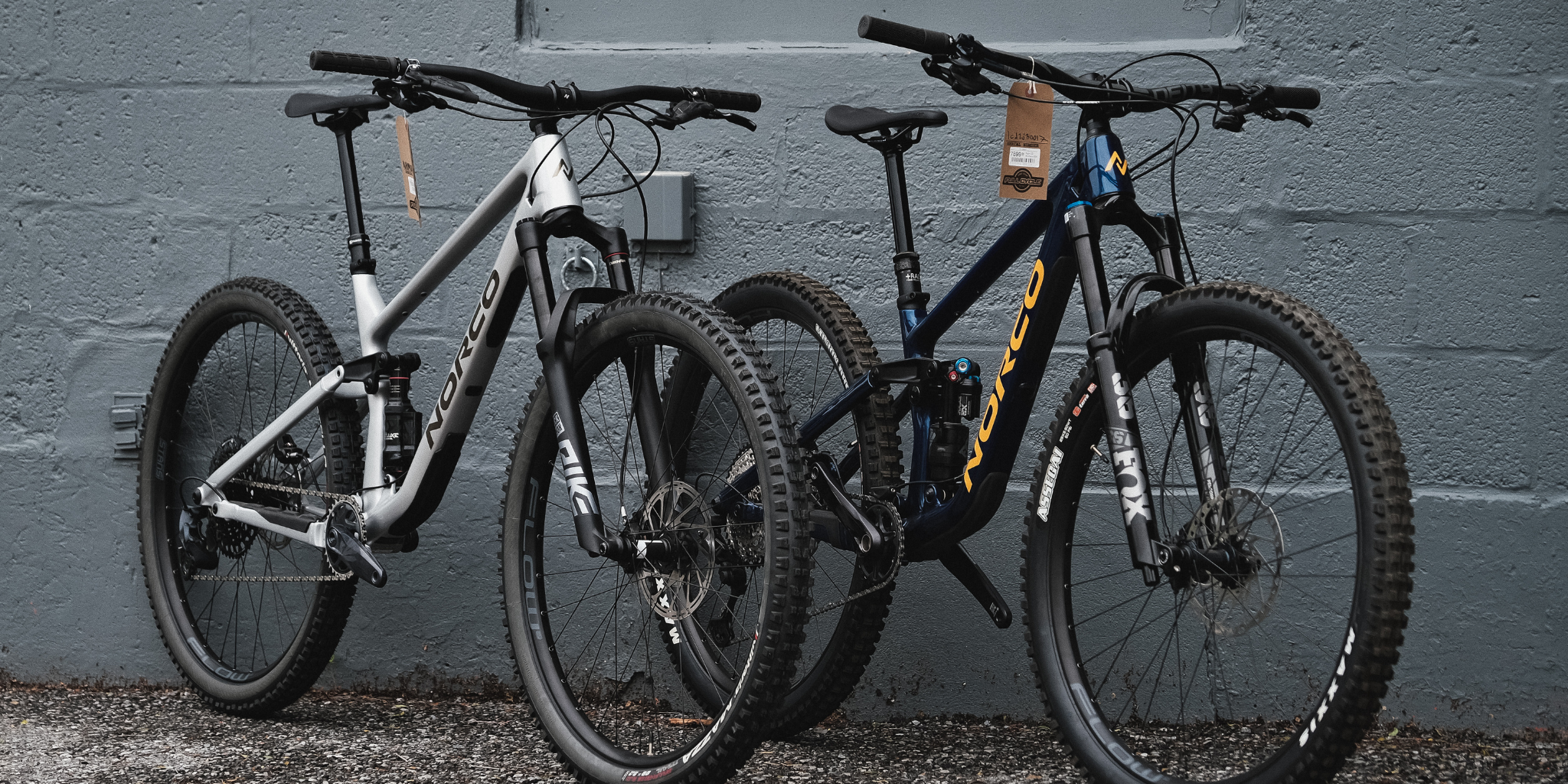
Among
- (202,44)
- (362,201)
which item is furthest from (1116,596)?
(202,44)

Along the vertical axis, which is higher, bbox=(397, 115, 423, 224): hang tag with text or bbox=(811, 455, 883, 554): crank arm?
bbox=(397, 115, 423, 224): hang tag with text

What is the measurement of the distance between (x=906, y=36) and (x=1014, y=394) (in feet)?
2.21

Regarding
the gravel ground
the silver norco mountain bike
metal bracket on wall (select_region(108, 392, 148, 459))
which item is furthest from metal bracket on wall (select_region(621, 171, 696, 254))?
metal bracket on wall (select_region(108, 392, 148, 459))

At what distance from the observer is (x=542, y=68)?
3.33 meters

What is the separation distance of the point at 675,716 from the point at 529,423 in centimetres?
105

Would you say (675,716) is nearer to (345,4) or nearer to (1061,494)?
(1061,494)

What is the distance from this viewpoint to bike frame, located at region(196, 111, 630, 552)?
247 cm

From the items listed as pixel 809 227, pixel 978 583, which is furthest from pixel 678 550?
pixel 809 227

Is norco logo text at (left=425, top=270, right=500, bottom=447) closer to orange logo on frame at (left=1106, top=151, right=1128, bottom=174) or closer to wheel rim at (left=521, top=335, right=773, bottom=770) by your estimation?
wheel rim at (left=521, top=335, right=773, bottom=770)

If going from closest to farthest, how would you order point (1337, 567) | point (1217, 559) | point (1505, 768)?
point (1217, 559)
point (1505, 768)
point (1337, 567)

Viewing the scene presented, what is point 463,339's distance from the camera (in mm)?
2887

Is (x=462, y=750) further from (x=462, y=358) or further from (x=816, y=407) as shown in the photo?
(x=816, y=407)

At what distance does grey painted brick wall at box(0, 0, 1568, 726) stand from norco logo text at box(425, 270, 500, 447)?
575 millimetres

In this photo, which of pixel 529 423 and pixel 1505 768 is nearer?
pixel 529 423
